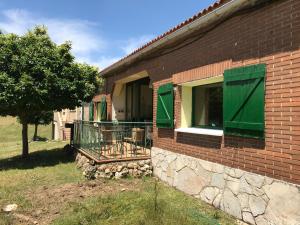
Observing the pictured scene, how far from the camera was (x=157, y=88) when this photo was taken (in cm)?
896

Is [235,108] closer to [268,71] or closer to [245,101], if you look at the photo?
[245,101]

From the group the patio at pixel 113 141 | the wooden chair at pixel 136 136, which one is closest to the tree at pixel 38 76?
the patio at pixel 113 141

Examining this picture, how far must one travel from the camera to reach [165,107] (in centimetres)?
827

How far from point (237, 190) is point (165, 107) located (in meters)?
3.30

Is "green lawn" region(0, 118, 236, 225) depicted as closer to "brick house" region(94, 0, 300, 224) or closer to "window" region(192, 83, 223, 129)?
"brick house" region(94, 0, 300, 224)

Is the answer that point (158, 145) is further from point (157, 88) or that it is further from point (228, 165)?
point (228, 165)

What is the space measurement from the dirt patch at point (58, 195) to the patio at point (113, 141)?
96 centimetres

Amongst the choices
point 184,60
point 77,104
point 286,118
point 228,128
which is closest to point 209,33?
point 184,60

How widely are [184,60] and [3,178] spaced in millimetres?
6437

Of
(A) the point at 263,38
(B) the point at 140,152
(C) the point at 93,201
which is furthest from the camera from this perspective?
(B) the point at 140,152

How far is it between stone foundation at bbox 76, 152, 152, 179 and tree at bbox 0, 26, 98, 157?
3.23 metres

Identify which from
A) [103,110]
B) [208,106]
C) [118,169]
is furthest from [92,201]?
[103,110]

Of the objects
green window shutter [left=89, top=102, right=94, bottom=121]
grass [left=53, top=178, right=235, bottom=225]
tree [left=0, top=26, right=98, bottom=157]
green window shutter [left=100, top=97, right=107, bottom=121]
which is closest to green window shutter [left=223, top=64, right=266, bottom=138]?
grass [left=53, top=178, right=235, bottom=225]

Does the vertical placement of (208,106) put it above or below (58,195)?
above
